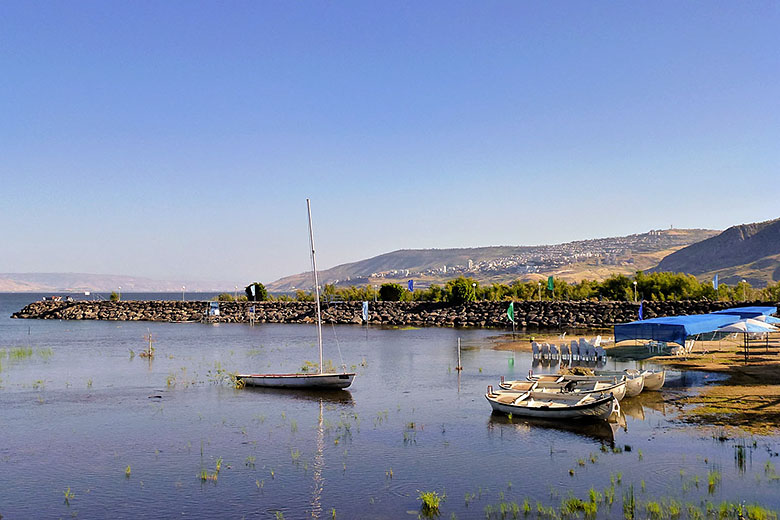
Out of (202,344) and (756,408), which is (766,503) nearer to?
(756,408)

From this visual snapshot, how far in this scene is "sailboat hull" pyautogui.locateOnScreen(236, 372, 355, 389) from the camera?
109 feet

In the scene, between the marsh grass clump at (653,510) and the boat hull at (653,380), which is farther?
the boat hull at (653,380)

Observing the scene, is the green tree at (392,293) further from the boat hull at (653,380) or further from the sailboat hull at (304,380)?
the boat hull at (653,380)

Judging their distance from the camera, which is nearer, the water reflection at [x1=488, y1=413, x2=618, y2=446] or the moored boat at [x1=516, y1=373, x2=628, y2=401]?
the water reflection at [x1=488, y1=413, x2=618, y2=446]

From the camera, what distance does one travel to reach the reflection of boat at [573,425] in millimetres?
23286

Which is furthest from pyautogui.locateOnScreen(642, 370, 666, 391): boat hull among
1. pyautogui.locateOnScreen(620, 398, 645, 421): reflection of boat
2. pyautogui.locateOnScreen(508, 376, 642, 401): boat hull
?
pyautogui.locateOnScreen(620, 398, 645, 421): reflection of boat

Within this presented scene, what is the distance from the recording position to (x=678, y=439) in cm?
2175

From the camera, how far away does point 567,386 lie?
92.7 feet

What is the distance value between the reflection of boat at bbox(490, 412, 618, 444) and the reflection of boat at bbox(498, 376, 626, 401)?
2295 millimetres

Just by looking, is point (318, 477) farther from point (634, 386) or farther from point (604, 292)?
point (604, 292)

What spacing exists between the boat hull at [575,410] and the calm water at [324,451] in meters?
0.50

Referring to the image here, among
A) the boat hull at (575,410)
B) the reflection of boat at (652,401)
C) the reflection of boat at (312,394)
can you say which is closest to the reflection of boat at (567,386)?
the reflection of boat at (652,401)

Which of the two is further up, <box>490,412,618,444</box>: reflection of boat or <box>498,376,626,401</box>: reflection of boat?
<box>498,376,626,401</box>: reflection of boat

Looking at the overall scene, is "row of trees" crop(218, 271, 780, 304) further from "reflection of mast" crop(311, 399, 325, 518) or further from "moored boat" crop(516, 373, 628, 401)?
"reflection of mast" crop(311, 399, 325, 518)
